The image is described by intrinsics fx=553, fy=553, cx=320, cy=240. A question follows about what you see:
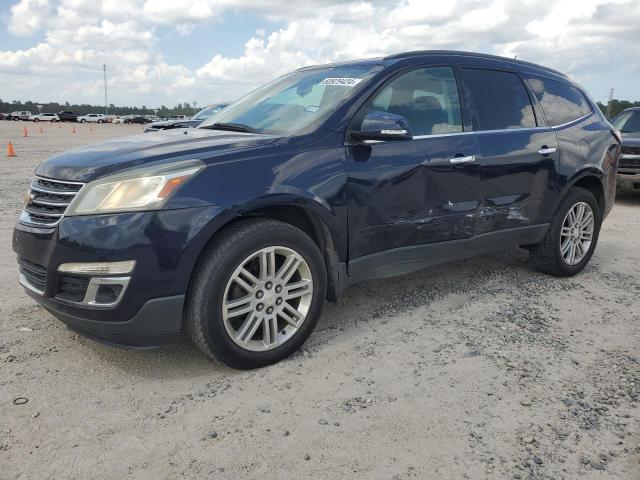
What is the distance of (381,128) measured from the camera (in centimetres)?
338

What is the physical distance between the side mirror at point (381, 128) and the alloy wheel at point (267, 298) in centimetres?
86

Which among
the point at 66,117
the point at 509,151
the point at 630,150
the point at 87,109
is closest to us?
the point at 509,151

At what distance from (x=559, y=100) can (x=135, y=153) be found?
3783 mm

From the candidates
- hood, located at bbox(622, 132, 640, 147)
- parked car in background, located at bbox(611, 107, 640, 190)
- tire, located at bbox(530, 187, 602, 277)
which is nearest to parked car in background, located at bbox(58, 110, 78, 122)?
hood, located at bbox(622, 132, 640, 147)

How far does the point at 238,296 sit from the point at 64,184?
111cm

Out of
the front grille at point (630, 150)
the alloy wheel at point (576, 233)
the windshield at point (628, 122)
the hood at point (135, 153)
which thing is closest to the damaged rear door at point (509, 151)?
the alloy wheel at point (576, 233)

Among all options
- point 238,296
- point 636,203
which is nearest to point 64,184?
point 238,296

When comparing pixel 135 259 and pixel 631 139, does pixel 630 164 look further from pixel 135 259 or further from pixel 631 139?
pixel 135 259

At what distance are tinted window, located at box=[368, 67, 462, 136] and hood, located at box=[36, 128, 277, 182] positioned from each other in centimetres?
97

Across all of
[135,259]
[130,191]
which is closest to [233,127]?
[130,191]

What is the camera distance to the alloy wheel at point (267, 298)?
309cm

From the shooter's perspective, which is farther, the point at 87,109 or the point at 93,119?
the point at 87,109

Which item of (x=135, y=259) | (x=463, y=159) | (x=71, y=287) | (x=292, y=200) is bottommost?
(x=71, y=287)

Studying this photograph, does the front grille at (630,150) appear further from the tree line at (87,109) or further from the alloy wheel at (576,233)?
the tree line at (87,109)
